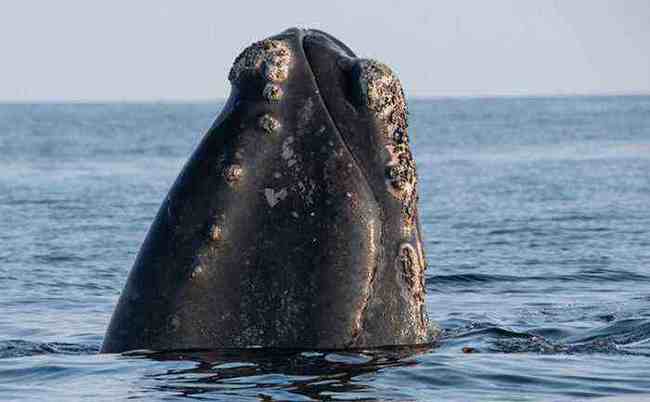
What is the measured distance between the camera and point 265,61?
349 inches

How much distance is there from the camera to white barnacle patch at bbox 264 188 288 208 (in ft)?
28.4

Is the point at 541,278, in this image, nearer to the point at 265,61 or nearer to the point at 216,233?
the point at 265,61

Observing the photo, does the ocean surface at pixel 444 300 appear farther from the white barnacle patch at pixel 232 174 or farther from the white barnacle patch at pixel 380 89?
the white barnacle patch at pixel 380 89

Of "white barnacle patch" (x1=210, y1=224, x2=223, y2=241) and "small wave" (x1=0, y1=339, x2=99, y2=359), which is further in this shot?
"small wave" (x1=0, y1=339, x2=99, y2=359)

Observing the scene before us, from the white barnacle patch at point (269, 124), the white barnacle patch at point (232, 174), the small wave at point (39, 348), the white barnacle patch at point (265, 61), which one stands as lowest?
the small wave at point (39, 348)

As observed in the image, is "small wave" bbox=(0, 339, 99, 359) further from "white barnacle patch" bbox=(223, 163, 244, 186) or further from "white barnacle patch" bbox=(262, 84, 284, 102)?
"white barnacle patch" bbox=(262, 84, 284, 102)

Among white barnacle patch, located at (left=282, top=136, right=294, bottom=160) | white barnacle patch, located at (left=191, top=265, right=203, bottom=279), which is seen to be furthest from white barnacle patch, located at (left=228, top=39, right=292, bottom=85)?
white barnacle patch, located at (left=191, top=265, right=203, bottom=279)

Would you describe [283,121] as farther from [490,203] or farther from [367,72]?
[490,203]

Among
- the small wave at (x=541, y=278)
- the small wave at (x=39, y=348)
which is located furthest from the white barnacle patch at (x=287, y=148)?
the small wave at (x=541, y=278)

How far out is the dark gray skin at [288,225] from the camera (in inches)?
337

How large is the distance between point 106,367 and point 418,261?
6.55 ft

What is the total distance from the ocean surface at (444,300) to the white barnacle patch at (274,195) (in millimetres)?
832

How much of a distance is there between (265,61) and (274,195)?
78 cm

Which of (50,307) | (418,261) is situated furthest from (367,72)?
(50,307)
